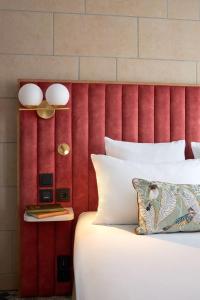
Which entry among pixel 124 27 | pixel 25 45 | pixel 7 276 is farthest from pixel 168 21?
pixel 7 276

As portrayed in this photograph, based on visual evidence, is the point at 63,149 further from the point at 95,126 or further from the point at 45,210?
the point at 45,210

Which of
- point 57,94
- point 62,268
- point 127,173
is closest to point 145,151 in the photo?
point 127,173

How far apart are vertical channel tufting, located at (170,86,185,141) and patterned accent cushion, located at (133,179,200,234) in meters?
0.71

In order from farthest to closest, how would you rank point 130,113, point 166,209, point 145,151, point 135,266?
point 130,113 → point 145,151 → point 166,209 → point 135,266

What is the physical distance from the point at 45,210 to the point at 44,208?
0.05m

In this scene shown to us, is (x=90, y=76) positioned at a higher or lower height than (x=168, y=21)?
lower

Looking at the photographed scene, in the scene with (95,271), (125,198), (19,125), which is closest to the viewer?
(95,271)

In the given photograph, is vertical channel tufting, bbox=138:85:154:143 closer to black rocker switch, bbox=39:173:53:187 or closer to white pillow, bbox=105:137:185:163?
white pillow, bbox=105:137:185:163

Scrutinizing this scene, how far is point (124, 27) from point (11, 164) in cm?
138

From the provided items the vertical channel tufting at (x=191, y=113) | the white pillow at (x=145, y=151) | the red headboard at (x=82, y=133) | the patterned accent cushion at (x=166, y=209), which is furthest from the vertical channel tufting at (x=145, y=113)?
the patterned accent cushion at (x=166, y=209)

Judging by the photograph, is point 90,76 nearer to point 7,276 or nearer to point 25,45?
point 25,45

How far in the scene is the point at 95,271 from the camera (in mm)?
1485

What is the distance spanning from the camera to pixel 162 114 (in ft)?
8.69

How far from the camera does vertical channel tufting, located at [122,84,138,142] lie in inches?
102
